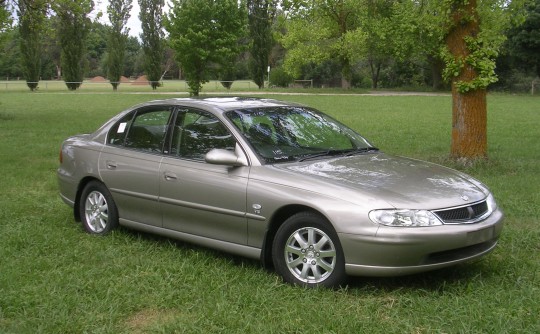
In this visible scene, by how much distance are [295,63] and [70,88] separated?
22.2 metres

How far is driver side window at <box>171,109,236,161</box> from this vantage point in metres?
5.20

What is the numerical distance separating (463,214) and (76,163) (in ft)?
12.7

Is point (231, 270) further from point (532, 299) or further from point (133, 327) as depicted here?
point (532, 299)

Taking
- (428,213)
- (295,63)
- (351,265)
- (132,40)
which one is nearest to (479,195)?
(428,213)

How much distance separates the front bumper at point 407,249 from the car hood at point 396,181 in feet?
0.63

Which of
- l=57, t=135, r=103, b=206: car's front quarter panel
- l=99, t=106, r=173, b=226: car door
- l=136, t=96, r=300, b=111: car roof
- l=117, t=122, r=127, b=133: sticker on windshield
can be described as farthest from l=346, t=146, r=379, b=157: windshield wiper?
l=57, t=135, r=103, b=206: car's front quarter panel

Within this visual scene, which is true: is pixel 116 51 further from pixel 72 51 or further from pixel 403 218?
pixel 403 218

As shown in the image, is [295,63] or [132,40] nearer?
[295,63]

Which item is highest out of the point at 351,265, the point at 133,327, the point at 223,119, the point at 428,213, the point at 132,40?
the point at 132,40

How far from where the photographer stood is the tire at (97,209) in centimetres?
594

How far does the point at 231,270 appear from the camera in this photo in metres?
4.90

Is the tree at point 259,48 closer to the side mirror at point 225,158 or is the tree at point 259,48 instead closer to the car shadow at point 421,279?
the side mirror at point 225,158

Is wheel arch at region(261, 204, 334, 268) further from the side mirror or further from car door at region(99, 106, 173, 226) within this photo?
car door at region(99, 106, 173, 226)

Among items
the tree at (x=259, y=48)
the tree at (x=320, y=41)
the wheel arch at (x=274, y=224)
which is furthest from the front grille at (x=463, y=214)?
the tree at (x=259, y=48)
